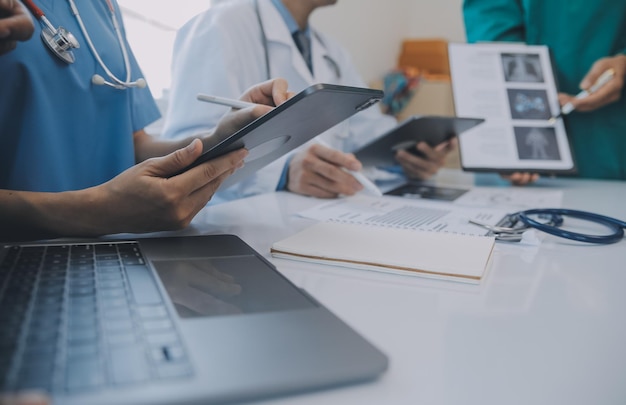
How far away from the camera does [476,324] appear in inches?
14.8

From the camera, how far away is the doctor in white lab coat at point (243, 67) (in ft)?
3.27

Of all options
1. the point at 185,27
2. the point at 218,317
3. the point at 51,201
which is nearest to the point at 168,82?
the point at 185,27

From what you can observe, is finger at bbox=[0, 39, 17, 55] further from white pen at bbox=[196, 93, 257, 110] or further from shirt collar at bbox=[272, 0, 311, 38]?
shirt collar at bbox=[272, 0, 311, 38]

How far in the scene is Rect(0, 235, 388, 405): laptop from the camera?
0.79 feet

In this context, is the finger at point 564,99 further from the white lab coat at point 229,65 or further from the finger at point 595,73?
the white lab coat at point 229,65

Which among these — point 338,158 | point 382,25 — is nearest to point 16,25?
point 338,158

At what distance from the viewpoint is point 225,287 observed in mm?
389

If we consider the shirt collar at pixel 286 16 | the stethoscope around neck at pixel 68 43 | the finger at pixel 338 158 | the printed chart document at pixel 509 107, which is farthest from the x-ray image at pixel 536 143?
the stethoscope around neck at pixel 68 43

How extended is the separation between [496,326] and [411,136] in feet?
2.54

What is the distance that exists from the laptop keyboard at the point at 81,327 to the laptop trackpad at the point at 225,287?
0.06 ft

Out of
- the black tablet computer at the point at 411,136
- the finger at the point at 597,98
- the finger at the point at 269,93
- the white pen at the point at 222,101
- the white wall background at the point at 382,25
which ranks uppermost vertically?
the white wall background at the point at 382,25

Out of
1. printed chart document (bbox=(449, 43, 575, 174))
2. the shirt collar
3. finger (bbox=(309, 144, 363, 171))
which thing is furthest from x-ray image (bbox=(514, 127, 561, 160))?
the shirt collar

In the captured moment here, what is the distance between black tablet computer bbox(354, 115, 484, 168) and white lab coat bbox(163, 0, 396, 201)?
0.12 meters

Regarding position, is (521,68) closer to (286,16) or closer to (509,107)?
(509,107)
